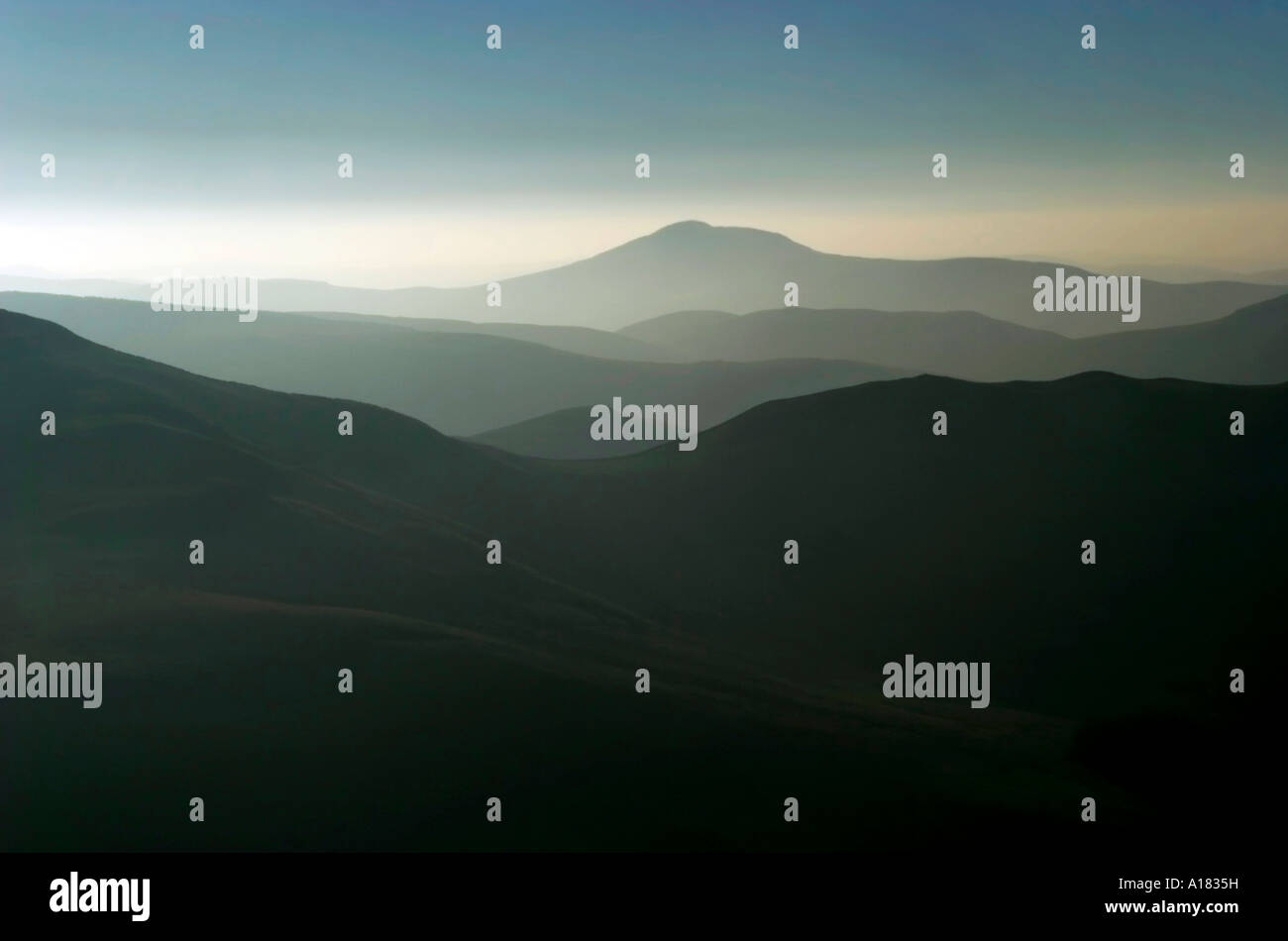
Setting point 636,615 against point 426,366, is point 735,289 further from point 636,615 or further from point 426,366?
point 426,366

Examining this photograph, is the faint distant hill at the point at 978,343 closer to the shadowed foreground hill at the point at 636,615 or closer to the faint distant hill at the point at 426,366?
the faint distant hill at the point at 426,366

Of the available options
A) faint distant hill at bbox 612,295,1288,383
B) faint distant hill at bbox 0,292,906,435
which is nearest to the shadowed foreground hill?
faint distant hill at bbox 612,295,1288,383

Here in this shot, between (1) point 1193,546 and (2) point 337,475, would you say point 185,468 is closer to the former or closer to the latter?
(2) point 337,475

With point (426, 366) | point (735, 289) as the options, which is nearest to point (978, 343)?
point (735, 289)

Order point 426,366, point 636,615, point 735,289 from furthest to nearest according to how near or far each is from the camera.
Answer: point 426,366, point 735,289, point 636,615

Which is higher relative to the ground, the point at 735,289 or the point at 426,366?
the point at 735,289

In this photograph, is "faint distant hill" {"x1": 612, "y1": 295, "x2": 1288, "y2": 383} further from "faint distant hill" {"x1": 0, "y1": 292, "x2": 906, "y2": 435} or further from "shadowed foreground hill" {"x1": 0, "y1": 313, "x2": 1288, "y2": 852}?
"shadowed foreground hill" {"x1": 0, "y1": 313, "x2": 1288, "y2": 852}

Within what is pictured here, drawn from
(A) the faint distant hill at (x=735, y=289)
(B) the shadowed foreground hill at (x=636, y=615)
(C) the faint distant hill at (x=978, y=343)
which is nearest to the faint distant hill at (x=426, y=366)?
(C) the faint distant hill at (x=978, y=343)

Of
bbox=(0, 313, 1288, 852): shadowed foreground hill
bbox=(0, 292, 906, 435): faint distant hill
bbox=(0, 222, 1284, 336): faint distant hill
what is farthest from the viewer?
bbox=(0, 292, 906, 435): faint distant hill
